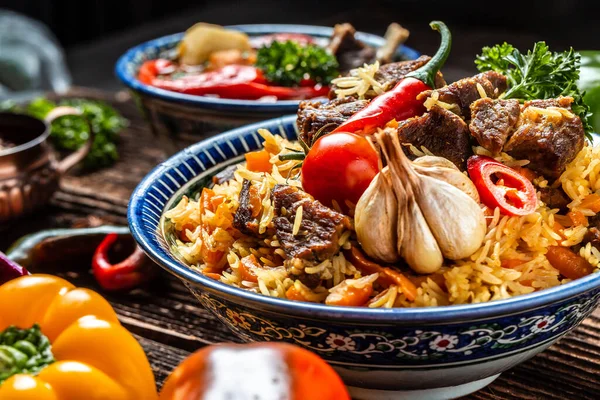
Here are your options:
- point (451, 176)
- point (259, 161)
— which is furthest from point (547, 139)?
point (259, 161)

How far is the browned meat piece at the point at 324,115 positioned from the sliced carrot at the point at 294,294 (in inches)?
25.5

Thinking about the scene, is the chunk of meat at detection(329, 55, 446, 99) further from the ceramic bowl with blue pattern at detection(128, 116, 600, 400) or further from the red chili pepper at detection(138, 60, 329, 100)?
the red chili pepper at detection(138, 60, 329, 100)

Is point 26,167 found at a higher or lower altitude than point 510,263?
lower

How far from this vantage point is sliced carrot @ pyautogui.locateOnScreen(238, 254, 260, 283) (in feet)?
7.66

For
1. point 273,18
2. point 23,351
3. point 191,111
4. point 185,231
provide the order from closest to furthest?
point 23,351, point 185,231, point 191,111, point 273,18

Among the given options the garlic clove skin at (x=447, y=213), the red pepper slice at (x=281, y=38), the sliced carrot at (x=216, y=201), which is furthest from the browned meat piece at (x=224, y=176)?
the red pepper slice at (x=281, y=38)

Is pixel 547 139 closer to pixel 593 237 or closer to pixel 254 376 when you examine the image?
pixel 593 237

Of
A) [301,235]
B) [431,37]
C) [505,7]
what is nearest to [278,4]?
[505,7]

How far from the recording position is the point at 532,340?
2189 mm

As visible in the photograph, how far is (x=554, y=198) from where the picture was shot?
2463 mm

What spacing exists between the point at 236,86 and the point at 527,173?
2.11m

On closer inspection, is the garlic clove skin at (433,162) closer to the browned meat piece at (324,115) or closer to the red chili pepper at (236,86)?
the browned meat piece at (324,115)

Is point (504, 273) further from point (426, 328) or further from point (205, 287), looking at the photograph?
point (205, 287)

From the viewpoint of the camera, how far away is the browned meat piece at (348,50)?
4.50m
